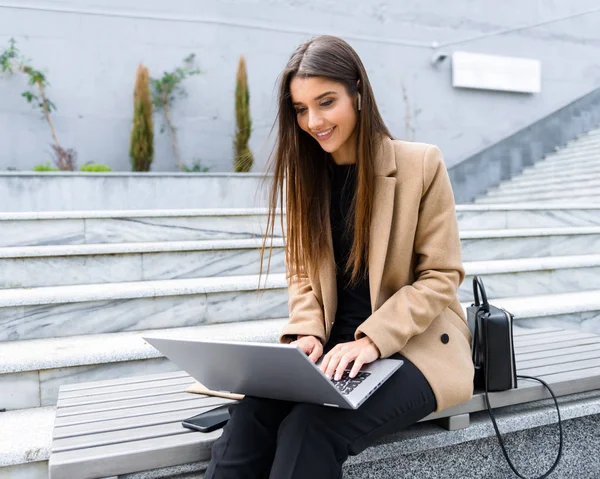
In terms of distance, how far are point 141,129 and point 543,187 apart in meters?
4.33

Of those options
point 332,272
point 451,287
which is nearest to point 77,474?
point 332,272

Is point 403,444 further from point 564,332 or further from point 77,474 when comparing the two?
point 564,332

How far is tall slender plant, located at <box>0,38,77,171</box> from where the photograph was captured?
223 inches

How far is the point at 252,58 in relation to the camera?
6652mm

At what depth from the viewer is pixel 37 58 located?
5.84 m

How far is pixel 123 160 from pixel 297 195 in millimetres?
4895

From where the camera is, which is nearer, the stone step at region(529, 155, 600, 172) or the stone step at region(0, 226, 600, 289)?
the stone step at region(0, 226, 600, 289)

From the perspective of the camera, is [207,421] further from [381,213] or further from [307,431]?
[381,213]

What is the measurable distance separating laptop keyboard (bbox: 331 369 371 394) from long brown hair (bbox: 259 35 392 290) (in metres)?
0.31

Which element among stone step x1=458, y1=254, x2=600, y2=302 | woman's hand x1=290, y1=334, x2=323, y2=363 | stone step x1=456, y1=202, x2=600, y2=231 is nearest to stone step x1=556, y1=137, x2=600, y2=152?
stone step x1=456, y1=202, x2=600, y2=231

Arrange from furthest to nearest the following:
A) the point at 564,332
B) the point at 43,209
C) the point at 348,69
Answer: the point at 43,209 → the point at 564,332 → the point at 348,69

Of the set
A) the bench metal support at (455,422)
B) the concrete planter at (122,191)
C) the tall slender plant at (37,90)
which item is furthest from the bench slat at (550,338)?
the tall slender plant at (37,90)

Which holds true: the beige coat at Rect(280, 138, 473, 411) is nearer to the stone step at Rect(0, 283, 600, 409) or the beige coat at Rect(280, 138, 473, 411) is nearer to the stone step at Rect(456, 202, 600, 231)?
the stone step at Rect(0, 283, 600, 409)

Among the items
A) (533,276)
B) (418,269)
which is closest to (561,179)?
(533,276)
